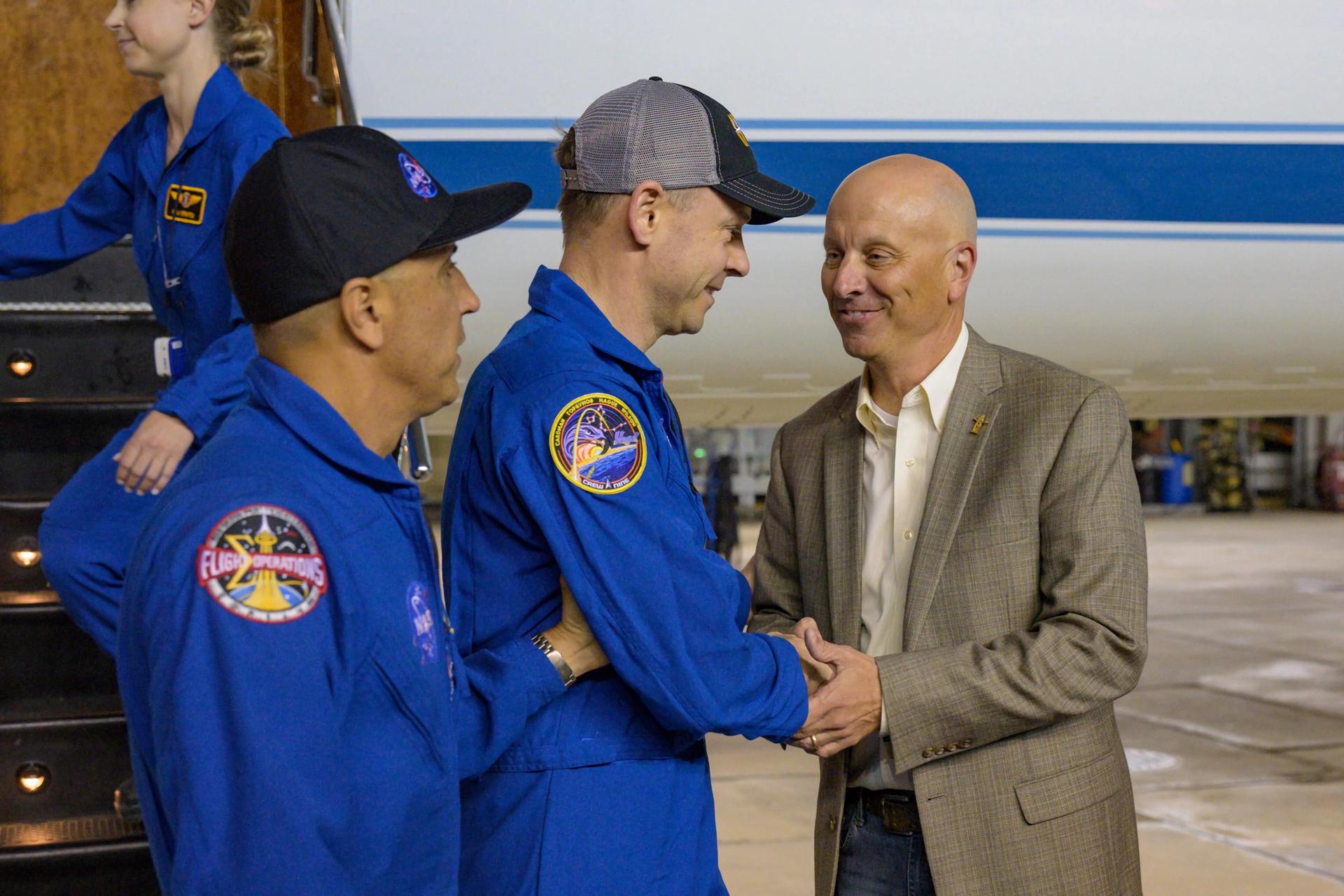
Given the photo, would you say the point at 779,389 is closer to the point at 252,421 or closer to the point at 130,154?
the point at 130,154

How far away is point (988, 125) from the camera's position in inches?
148

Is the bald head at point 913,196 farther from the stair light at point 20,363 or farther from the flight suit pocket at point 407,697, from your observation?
the stair light at point 20,363

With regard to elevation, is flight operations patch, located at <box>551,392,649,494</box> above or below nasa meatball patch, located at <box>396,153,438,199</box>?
below

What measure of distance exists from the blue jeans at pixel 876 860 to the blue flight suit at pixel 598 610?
0.31m

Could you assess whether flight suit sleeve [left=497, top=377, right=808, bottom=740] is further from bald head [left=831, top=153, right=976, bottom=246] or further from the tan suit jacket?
bald head [left=831, top=153, right=976, bottom=246]

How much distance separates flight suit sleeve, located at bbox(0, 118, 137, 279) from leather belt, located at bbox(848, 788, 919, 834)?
1.62 m

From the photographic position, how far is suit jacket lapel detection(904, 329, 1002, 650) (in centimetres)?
173

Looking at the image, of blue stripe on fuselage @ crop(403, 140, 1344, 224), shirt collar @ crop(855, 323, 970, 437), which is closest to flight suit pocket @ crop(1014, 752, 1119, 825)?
shirt collar @ crop(855, 323, 970, 437)

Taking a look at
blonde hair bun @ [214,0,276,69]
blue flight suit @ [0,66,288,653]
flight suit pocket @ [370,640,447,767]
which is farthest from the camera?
blonde hair bun @ [214,0,276,69]

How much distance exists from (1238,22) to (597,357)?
3070 mm

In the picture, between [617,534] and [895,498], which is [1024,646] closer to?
[895,498]

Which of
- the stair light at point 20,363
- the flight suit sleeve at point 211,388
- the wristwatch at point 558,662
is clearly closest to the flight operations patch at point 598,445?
the wristwatch at point 558,662

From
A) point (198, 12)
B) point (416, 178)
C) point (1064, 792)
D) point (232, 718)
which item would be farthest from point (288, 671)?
point (198, 12)

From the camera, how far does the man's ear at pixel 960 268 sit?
6.03ft
